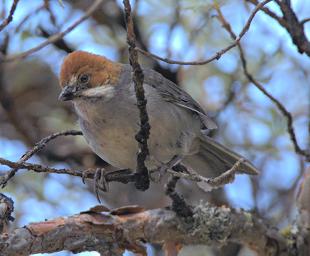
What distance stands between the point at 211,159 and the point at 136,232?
51.5 inches

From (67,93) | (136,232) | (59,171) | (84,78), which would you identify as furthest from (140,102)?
(84,78)

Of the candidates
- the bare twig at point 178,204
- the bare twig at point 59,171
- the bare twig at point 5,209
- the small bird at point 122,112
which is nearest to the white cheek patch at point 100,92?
the small bird at point 122,112

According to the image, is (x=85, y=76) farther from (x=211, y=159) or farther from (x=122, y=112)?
(x=211, y=159)

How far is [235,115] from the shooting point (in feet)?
19.0

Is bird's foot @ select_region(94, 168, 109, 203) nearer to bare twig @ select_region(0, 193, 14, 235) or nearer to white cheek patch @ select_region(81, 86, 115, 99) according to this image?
white cheek patch @ select_region(81, 86, 115, 99)

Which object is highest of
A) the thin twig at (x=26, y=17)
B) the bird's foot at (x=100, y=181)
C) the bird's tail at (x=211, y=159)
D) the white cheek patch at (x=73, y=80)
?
the thin twig at (x=26, y=17)

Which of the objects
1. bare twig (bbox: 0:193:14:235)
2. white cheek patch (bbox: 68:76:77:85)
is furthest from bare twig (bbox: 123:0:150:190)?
white cheek patch (bbox: 68:76:77:85)

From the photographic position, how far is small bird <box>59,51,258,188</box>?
12.8ft

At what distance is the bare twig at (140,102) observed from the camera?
100 inches

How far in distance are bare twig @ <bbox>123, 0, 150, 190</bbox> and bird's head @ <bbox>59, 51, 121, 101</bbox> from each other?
88cm

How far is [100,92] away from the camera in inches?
162

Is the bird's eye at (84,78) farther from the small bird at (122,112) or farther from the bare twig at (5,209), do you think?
the bare twig at (5,209)

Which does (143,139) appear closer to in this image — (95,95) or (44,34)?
(95,95)

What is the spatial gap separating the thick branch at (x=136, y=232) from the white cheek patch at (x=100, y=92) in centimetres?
78
